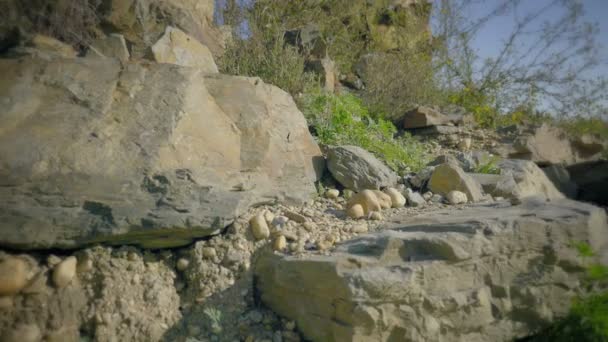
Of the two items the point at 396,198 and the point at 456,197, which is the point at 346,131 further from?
the point at 456,197

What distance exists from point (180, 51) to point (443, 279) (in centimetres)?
276

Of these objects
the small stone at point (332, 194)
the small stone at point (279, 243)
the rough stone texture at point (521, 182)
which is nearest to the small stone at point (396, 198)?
the small stone at point (332, 194)

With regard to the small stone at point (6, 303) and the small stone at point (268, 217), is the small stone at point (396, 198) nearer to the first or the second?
the small stone at point (268, 217)

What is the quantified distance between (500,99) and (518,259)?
5946mm

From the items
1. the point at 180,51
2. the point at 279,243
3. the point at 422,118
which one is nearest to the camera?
the point at 279,243

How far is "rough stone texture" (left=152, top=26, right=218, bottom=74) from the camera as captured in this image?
3426 millimetres

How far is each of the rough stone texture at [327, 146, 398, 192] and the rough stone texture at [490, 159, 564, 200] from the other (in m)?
1.07

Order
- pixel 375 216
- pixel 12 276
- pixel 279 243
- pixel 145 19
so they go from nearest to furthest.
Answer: pixel 12 276 < pixel 279 243 < pixel 375 216 < pixel 145 19

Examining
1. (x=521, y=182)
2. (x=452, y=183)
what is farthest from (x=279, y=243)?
(x=521, y=182)

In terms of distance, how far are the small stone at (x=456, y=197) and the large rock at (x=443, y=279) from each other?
774 mm

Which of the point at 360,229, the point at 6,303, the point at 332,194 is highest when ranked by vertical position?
the point at 332,194

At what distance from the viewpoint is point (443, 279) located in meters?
2.05

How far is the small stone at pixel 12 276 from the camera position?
78.8 inches

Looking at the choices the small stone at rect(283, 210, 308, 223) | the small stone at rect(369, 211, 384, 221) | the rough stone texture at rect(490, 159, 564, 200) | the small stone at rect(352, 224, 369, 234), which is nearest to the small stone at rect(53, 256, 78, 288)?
the small stone at rect(283, 210, 308, 223)
